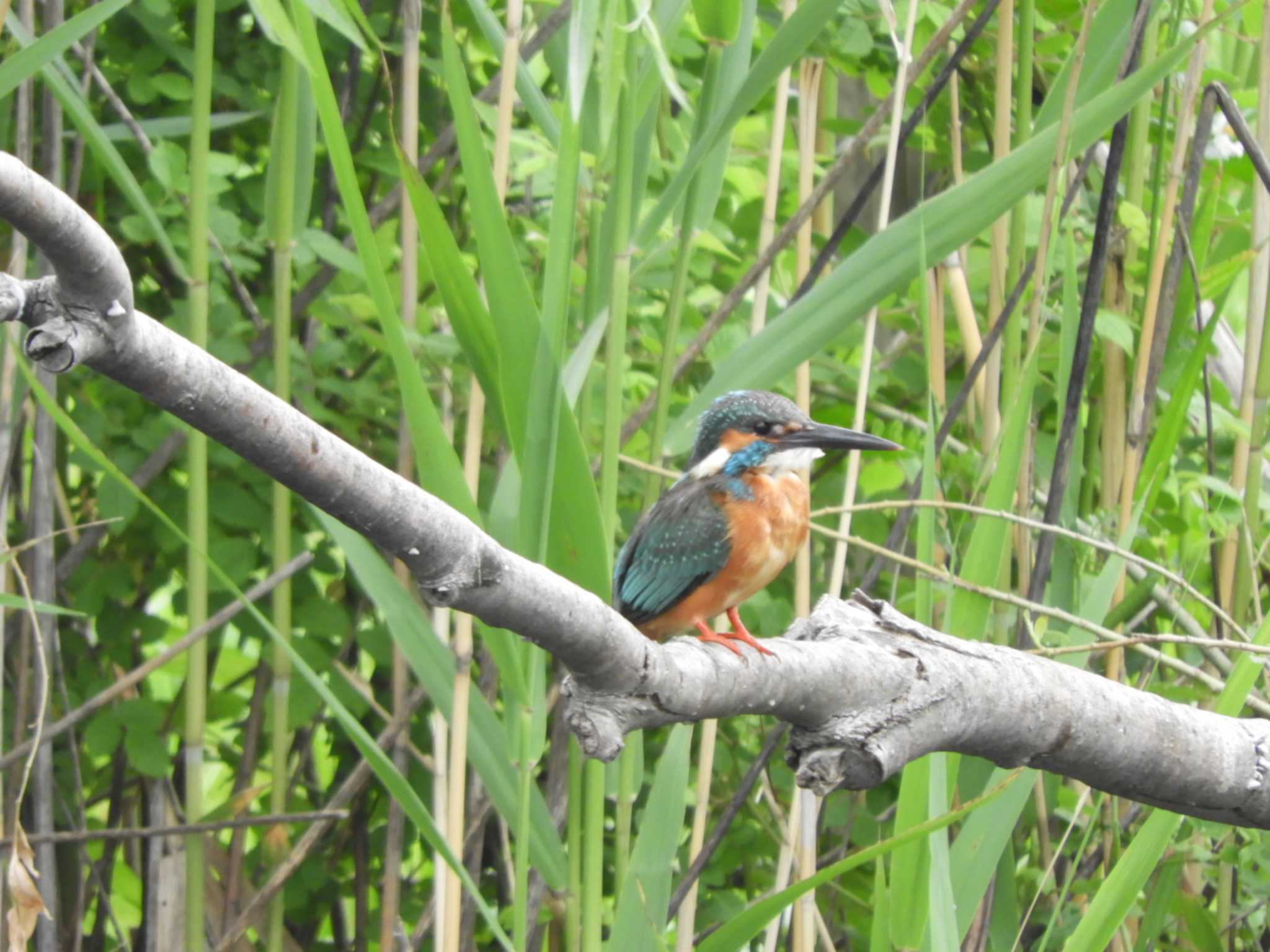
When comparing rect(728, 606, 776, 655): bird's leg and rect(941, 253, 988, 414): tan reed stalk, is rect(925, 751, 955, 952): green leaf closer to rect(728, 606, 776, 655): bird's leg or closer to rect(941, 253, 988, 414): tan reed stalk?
rect(728, 606, 776, 655): bird's leg

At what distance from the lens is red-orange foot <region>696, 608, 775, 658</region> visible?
1.25 metres

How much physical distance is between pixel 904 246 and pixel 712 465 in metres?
0.69

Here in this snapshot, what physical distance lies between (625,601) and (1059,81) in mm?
847

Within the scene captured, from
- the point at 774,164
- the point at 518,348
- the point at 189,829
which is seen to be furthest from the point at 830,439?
the point at 189,829

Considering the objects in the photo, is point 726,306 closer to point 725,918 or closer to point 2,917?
point 725,918

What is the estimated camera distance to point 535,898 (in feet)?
6.60

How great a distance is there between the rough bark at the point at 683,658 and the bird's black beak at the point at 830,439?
1.52ft

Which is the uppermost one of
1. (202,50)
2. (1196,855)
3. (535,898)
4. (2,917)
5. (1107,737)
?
(202,50)

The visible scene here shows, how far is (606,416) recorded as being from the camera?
4.85ft

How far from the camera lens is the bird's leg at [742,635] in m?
1.23

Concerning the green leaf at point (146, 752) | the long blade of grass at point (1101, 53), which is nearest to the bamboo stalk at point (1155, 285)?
the long blade of grass at point (1101, 53)

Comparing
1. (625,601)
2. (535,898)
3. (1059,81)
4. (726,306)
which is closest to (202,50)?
(726,306)

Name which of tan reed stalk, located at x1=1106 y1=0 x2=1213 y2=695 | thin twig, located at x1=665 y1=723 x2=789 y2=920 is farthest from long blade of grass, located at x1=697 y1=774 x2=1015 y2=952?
tan reed stalk, located at x1=1106 y1=0 x2=1213 y2=695

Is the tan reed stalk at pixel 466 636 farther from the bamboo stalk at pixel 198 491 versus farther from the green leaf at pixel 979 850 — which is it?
the green leaf at pixel 979 850
